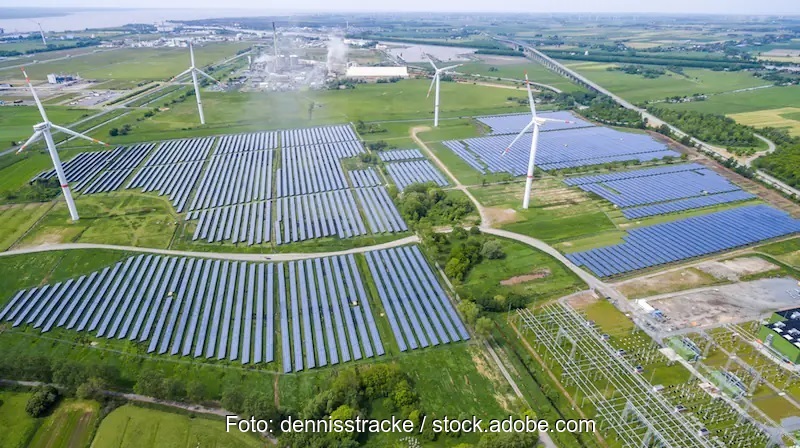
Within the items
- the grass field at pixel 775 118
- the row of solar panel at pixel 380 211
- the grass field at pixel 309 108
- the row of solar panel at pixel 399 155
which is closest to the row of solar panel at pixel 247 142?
the grass field at pixel 309 108

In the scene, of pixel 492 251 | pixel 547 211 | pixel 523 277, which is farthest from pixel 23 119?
pixel 523 277

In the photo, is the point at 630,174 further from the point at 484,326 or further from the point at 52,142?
the point at 52,142

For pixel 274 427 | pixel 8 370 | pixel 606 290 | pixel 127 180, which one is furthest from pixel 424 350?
pixel 127 180

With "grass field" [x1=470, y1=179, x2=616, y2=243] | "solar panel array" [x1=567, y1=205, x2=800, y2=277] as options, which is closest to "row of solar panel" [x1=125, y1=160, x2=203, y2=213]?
"grass field" [x1=470, y1=179, x2=616, y2=243]

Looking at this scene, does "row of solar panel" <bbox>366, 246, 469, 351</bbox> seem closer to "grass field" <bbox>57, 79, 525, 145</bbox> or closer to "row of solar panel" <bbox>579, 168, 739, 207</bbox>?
"row of solar panel" <bbox>579, 168, 739, 207</bbox>

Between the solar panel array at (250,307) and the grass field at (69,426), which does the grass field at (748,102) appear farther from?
the grass field at (69,426)
